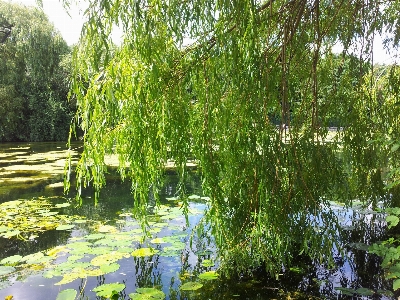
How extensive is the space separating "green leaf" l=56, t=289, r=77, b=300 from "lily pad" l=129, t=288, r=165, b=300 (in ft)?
1.07

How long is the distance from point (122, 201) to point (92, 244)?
1.66 metres

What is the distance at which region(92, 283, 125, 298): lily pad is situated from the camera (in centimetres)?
219

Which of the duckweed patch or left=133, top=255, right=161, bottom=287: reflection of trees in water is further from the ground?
the duckweed patch

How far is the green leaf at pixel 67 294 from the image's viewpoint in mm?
2105

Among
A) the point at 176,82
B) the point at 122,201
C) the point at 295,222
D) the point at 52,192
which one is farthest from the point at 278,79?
the point at 52,192

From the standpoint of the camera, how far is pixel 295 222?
6.41 feet

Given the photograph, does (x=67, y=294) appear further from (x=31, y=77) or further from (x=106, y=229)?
(x=31, y=77)

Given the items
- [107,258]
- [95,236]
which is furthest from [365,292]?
[95,236]

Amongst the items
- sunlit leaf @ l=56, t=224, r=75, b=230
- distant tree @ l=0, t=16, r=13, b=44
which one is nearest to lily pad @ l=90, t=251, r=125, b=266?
sunlit leaf @ l=56, t=224, r=75, b=230

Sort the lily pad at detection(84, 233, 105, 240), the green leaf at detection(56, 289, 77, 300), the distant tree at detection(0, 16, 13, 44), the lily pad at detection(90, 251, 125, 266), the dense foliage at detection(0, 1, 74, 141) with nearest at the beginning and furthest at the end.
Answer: the green leaf at detection(56, 289, 77, 300)
the lily pad at detection(90, 251, 125, 266)
the lily pad at detection(84, 233, 105, 240)
the dense foliage at detection(0, 1, 74, 141)
the distant tree at detection(0, 16, 13, 44)

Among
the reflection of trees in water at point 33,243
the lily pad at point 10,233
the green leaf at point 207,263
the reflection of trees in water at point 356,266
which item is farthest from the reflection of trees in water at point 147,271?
the lily pad at point 10,233

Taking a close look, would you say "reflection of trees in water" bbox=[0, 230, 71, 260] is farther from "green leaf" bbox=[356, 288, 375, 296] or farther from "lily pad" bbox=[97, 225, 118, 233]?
"green leaf" bbox=[356, 288, 375, 296]

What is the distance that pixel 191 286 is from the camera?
231 cm

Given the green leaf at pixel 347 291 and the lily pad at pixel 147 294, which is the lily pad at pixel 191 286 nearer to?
the lily pad at pixel 147 294
